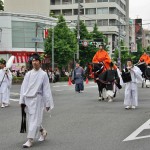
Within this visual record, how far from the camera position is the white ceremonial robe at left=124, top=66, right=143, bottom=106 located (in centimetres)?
1566

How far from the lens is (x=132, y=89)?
52.2 ft

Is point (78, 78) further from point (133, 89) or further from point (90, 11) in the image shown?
point (90, 11)

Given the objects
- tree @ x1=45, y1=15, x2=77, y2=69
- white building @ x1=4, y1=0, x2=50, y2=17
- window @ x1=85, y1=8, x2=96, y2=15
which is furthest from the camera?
window @ x1=85, y1=8, x2=96, y2=15

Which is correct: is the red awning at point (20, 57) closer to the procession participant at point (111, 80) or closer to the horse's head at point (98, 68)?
the horse's head at point (98, 68)

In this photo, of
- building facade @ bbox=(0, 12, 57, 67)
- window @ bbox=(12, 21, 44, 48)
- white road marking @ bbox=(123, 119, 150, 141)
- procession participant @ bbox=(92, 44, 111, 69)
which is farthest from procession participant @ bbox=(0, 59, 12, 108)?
window @ bbox=(12, 21, 44, 48)

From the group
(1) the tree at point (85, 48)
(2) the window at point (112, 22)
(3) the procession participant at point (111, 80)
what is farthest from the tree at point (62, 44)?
(2) the window at point (112, 22)

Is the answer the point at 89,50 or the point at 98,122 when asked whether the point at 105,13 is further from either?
the point at 98,122

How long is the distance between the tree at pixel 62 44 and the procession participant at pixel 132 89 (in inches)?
1515

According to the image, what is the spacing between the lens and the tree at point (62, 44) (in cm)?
5481

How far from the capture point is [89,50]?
211 ft

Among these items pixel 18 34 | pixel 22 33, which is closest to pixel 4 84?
pixel 18 34

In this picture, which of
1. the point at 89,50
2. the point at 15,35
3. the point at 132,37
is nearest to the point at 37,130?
the point at 15,35

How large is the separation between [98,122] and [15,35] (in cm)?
4476

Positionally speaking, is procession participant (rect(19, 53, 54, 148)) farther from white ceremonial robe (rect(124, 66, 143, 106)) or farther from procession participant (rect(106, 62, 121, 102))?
procession participant (rect(106, 62, 121, 102))
